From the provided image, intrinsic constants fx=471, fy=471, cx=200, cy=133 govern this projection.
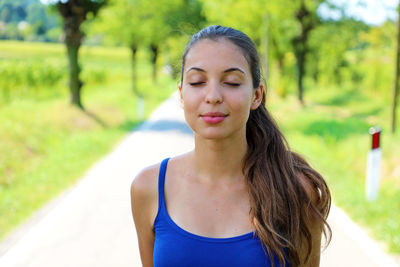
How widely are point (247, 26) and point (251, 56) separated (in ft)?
86.1

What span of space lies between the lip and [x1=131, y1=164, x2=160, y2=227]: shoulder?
1.55ft

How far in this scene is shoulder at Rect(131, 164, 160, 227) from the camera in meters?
2.25

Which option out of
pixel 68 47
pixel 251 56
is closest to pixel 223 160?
pixel 251 56

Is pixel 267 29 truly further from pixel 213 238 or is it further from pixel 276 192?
pixel 213 238

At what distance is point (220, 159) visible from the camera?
2.24 metres

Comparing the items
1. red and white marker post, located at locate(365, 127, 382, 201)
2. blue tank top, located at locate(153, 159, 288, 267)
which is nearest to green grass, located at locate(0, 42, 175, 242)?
blue tank top, located at locate(153, 159, 288, 267)

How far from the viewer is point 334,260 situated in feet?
15.5

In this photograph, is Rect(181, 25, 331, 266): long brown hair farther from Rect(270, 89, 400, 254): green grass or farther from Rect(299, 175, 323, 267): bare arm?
Rect(270, 89, 400, 254): green grass

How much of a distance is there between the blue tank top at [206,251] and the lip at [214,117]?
0.49 metres

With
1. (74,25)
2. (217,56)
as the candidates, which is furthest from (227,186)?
(74,25)

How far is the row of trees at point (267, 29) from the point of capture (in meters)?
17.0

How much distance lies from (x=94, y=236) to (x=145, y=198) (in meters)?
3.51

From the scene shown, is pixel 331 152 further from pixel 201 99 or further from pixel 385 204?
pixel 201 99

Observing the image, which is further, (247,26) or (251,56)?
(247,26)
